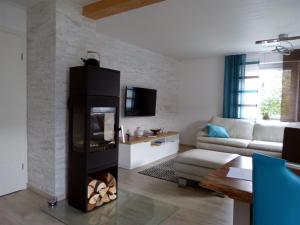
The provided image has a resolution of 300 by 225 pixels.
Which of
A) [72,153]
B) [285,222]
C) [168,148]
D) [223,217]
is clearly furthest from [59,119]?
[168,148]

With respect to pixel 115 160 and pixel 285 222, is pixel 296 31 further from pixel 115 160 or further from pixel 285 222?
pixel 285 222

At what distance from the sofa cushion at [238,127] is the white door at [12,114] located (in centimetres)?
400

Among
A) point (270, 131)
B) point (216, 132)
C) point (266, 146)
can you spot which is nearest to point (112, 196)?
point (216, 132)

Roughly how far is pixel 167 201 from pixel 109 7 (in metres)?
2.35

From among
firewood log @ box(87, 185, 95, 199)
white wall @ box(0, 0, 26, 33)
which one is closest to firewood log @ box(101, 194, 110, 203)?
firewood log @ box(87, 185, 95, 199)

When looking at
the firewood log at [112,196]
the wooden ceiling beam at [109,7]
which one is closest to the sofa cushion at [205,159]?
the firewood log at [112,196]

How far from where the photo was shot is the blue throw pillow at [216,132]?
15.4 ft

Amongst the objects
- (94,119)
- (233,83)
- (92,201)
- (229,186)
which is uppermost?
(233,83)

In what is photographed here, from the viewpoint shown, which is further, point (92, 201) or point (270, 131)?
point (270, 131)

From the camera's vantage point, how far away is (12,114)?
2.71 m

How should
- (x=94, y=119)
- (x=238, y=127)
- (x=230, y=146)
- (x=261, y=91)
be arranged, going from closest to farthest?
(x=94, y=119) → (x=230, y=146) → (x=238, y=127) → (x=261, y=91)

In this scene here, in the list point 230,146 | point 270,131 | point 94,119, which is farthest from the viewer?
point 270,131

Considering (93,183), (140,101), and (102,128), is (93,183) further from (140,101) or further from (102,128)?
(140,101)

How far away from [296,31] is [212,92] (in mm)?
2437
